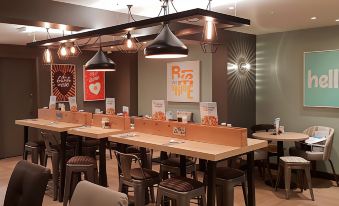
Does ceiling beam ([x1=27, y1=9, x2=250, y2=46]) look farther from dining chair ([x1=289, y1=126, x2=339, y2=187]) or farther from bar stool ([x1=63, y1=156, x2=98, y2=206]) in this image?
dining chair ([x1=289, y1=126, x2=339, y2=187])

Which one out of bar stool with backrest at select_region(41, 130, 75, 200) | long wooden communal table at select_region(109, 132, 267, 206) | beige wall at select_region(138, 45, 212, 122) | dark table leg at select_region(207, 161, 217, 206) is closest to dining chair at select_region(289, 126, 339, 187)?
beige wall at select_region(138, 45, 212, 122)

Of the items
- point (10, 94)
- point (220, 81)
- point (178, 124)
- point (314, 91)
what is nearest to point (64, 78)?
point (10, 94)

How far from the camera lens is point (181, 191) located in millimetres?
3021

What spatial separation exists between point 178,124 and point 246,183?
98cm

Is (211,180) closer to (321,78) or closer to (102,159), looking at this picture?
(102,159)

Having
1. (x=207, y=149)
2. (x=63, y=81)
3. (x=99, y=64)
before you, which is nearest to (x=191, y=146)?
(x=207, y=149)

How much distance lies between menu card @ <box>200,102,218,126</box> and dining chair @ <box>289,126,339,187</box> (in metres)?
2.33

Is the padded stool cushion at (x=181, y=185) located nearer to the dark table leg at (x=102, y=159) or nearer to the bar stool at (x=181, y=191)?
the bar stool at (x=181, y=191)

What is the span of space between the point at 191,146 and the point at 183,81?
364 centimetres

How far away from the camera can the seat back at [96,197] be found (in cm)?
175

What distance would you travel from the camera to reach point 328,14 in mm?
4633

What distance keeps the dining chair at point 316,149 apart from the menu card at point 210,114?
233 cm

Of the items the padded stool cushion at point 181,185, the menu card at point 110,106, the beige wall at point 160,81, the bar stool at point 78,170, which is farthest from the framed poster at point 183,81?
the padded stool cushion at point 181,185

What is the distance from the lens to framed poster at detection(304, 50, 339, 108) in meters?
5.50
